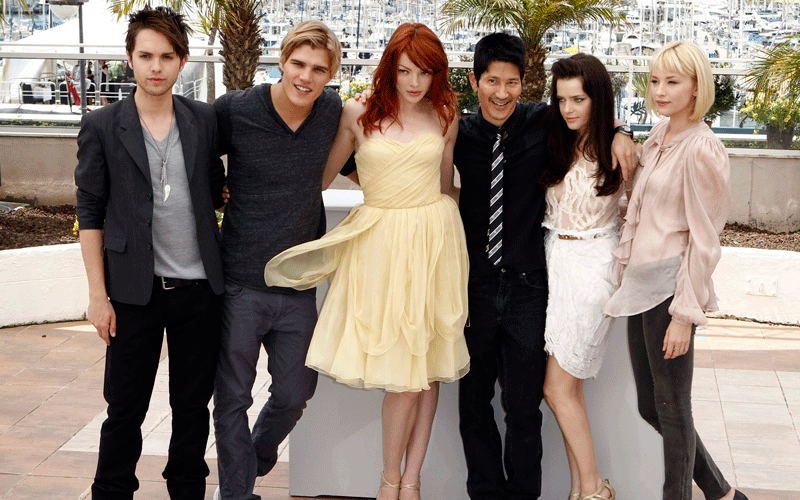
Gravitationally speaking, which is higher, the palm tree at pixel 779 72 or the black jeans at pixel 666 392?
the palm tree at pixel 779 72

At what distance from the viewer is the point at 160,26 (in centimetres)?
262

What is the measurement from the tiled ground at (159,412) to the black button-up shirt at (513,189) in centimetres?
136

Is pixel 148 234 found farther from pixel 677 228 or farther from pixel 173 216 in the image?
pixel 677 228

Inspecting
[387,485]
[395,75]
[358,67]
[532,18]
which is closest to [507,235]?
[395,75]

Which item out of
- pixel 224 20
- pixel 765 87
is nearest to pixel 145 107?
pixel 224 20

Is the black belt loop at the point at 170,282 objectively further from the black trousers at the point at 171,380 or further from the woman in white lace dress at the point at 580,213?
the woman in white lace dress at the point at 580,213

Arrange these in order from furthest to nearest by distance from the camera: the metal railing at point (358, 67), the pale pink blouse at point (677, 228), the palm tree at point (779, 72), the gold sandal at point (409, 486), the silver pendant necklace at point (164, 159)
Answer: the metal railing at point (358, 67) < the palm tree at point (779, 72) < the gold sandal at point (409, 486) < the silver pendant necklace at point (164, 159) < the pale pink blouse at point (677, 228)

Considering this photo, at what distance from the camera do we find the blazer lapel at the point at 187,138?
2664 millimetres

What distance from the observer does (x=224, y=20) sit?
27.2 feet

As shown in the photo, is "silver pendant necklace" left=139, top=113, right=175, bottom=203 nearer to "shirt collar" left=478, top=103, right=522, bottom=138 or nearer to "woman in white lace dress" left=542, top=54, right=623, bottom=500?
"shirt collar" left=478, top=103, right=522, bottom=138

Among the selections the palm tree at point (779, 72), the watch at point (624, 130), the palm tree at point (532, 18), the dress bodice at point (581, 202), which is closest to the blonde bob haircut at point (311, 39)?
the dress bodice at point (581, 202)

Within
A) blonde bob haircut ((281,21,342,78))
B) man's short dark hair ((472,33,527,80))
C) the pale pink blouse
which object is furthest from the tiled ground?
man's short dark hair ((472,33,527,80))

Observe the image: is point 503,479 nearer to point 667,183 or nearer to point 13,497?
point 667,183

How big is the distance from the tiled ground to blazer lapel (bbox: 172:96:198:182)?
143cm
